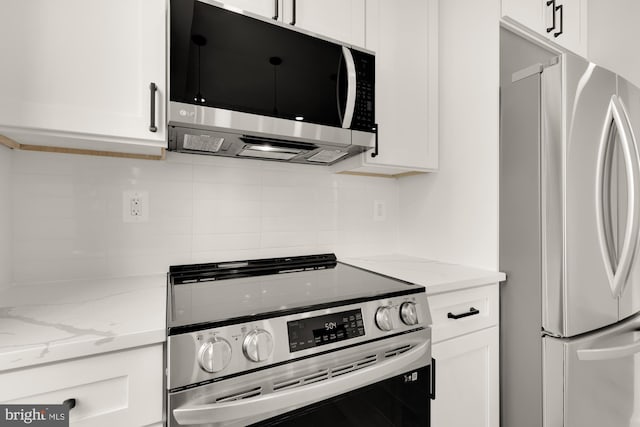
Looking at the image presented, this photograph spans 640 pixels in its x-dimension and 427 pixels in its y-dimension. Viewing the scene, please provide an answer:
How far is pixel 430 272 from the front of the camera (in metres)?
1.39

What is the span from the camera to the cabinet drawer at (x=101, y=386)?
63cm

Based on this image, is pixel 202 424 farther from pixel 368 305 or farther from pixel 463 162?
pixel 463 162

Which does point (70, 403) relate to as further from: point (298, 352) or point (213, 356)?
point (298, 352)

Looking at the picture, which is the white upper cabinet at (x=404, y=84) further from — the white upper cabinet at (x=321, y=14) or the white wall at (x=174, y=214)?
the white wall at (x=174, y=214)

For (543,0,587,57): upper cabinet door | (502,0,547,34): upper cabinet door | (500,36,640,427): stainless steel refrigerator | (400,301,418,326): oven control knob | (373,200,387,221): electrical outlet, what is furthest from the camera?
(373,200,387,221): electrical outlet

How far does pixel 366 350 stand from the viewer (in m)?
0.97

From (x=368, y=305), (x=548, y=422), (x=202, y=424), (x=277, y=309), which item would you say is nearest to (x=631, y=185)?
(x=548, y=422)

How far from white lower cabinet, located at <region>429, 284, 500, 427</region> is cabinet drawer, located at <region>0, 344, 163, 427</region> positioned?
92 centimetres

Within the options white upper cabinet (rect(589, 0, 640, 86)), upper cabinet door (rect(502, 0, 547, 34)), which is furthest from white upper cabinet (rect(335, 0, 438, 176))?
white upper cabinet (rect(589, 0, 640, 86))

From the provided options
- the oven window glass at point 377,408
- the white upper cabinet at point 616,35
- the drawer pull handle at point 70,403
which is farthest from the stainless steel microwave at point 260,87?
the white upper cabinet at point 616,35

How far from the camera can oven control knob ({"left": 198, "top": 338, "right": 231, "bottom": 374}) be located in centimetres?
73

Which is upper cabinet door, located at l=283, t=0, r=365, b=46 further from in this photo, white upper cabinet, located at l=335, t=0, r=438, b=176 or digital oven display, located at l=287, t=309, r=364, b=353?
digital oven display, located at l=287, t=309, r=364, b=353

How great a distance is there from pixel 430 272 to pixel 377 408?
2.02 ft

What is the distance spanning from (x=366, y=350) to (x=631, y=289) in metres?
1.23
